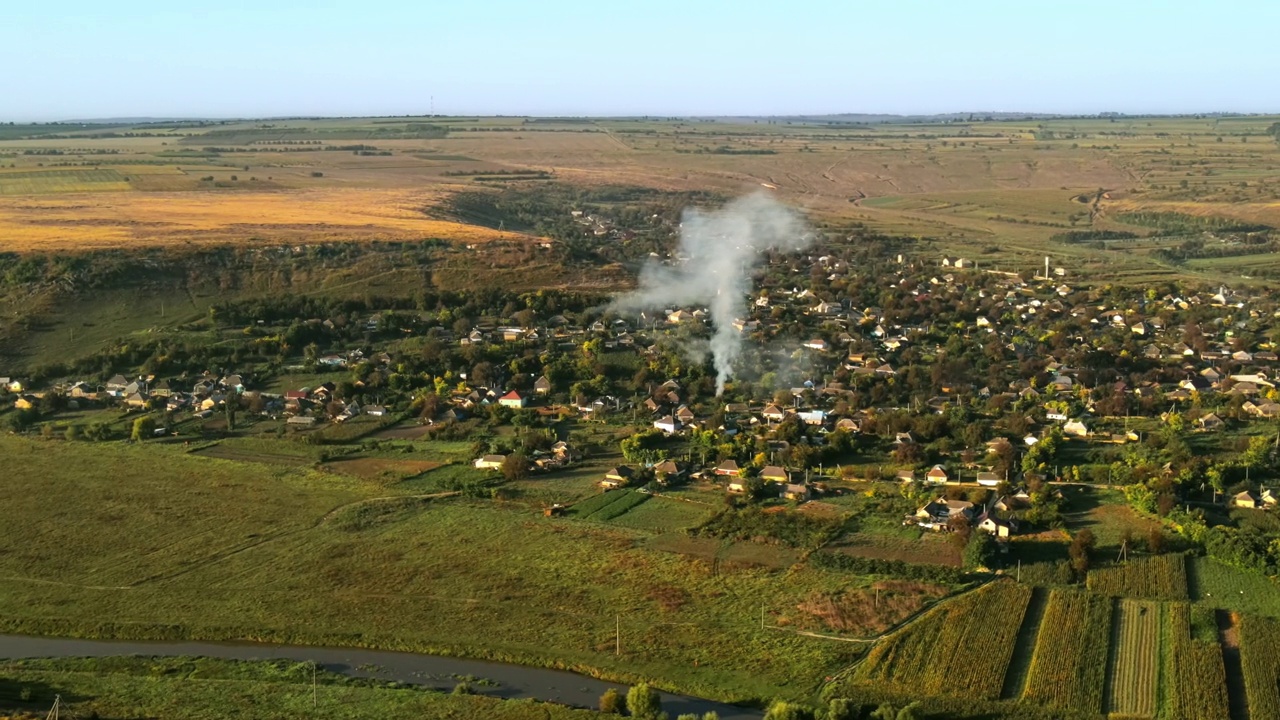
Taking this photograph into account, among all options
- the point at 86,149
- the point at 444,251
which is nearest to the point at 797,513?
the point at 444,251

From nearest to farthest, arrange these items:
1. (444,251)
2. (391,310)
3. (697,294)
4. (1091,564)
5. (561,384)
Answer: (1091,564) < (561,384) < (391,310) < (697,294) < (444,251)

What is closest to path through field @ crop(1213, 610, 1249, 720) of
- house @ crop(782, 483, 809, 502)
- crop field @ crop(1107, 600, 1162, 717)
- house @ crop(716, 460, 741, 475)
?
crop field @ crop(1107, 600, 1162, 717)

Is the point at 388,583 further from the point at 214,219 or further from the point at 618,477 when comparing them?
the point at 214,219

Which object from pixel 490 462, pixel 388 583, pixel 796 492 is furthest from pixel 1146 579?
pixel 490 462

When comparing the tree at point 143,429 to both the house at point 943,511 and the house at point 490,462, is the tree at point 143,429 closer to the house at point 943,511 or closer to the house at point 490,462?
the house at point 490,462

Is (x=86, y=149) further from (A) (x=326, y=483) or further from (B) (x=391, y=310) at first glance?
(A) (x=326, y=483)

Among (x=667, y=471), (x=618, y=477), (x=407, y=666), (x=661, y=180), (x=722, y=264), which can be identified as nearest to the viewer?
(x=407, y=666)
